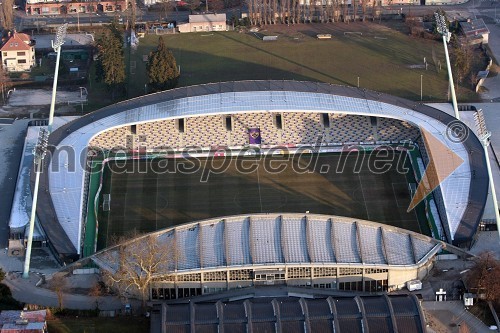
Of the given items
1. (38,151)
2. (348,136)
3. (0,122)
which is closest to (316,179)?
(348,136)

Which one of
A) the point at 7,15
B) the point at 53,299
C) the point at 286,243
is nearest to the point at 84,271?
the point at 53,299

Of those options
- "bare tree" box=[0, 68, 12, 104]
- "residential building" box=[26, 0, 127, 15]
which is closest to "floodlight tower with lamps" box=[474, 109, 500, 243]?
"bare tree" box=[0, 68, 12, 104]

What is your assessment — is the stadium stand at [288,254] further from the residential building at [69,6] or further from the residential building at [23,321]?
the residential building at [69,6]

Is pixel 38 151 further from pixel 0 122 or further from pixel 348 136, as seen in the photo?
pixel 348 136

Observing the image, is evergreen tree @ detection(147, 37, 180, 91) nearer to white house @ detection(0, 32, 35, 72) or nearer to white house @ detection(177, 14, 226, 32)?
white house @ detection(0, 32, 35, 72)

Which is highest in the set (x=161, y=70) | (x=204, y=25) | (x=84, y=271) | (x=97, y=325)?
(x=161, y=70)

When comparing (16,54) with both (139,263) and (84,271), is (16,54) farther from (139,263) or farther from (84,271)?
(139,263)
